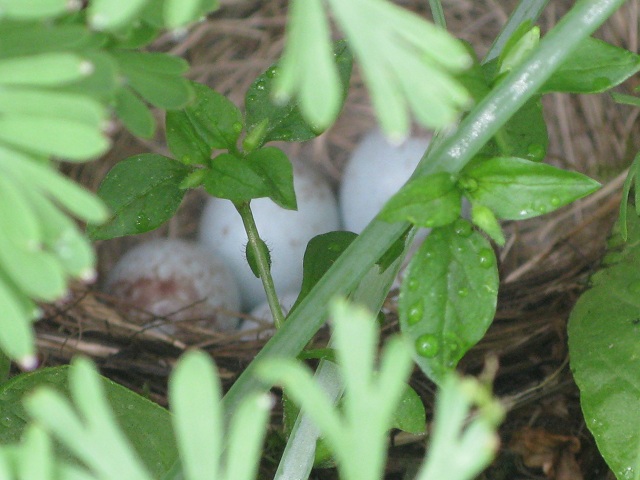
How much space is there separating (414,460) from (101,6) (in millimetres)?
611

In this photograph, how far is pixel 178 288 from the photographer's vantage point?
3.18 feet

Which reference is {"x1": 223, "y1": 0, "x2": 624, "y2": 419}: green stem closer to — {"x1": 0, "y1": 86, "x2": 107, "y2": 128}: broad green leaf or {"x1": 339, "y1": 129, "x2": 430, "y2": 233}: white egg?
{"x1": 0, "y1": 86, "x2": 107, "y2": 128}: broad green leaf

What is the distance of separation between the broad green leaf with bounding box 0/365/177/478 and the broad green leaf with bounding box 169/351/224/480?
33 cm

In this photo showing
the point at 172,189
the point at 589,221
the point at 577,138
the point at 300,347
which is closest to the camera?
the point at 300,347

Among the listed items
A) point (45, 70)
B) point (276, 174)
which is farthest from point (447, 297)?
point (45, 70)

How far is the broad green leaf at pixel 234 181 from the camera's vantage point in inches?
19.4

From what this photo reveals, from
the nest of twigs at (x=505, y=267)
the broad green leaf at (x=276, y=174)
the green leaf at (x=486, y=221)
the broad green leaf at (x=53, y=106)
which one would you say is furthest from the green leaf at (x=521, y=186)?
the nest of twigs at (x=505, y=267)

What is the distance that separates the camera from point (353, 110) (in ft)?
4.42

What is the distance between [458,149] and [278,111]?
0.20 meters

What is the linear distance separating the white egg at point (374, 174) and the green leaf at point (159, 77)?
67 centimetres

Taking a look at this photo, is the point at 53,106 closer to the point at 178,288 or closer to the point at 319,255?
the point at 319,255

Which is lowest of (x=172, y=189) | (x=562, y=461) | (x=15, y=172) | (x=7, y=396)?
(x=562, y=461)

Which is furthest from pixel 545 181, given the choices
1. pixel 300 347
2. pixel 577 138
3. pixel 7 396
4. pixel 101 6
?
pixel 577 138

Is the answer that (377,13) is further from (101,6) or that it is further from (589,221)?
(589,221)
